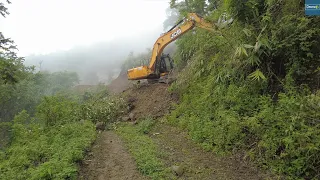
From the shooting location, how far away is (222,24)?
724 centimetres

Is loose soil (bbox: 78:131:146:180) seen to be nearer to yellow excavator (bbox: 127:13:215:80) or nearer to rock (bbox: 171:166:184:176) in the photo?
rock (bbox: 171:166:184:176)

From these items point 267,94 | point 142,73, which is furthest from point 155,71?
point 267,94

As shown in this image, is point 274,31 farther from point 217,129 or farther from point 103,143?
point 103,143

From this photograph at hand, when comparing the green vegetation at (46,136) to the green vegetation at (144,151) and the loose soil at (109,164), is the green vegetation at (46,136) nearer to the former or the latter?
the loose soil at (109,164)

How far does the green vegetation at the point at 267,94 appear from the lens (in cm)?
388

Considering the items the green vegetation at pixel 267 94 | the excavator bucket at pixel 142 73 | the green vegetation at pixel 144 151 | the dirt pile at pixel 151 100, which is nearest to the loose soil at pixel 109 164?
the green vegetation at pixel 144 151

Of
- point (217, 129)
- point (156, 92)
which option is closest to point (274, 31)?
point (217, 129)

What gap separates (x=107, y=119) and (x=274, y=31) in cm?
752

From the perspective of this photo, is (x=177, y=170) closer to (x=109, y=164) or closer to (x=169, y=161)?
(x=169, y=161)

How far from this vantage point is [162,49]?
11766 millimetres

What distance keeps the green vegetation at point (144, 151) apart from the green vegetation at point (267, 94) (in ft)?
4.12

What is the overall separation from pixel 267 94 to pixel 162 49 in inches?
281

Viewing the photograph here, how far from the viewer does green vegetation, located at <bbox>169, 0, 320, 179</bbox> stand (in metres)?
3.88

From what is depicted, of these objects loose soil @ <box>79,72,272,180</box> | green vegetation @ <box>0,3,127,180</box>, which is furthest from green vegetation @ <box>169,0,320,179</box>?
green vegetation @ <box>0,3,127,180</box>
